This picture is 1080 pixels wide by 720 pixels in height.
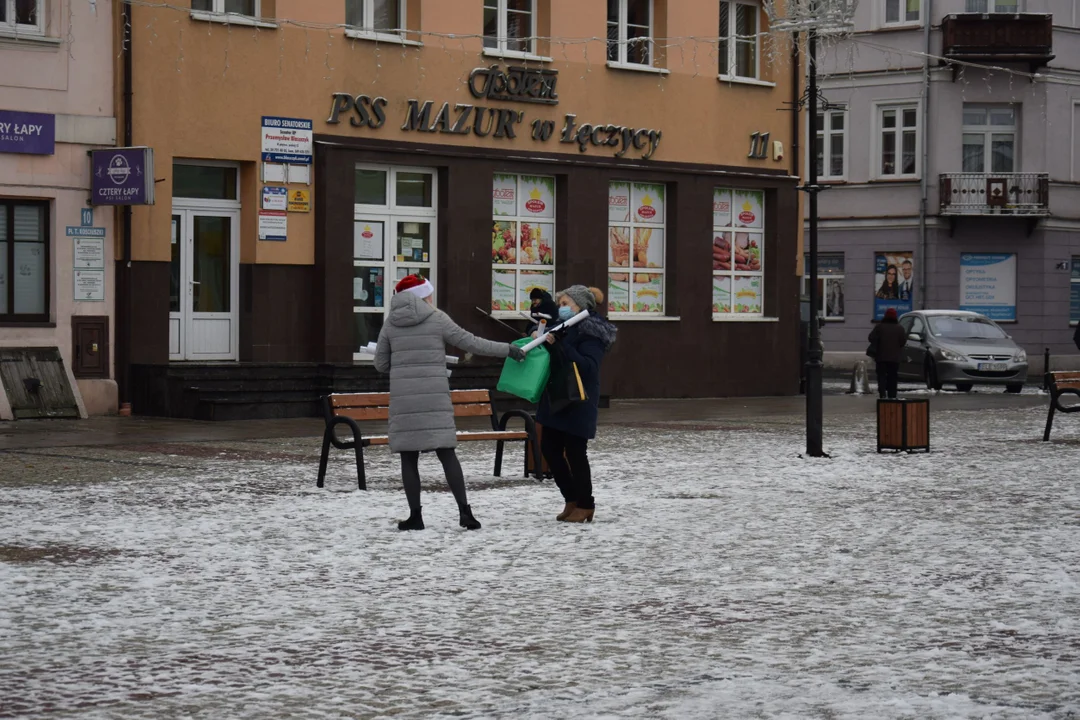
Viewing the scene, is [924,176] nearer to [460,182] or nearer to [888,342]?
[888,342]

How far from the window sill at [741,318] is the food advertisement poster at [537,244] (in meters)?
3.56

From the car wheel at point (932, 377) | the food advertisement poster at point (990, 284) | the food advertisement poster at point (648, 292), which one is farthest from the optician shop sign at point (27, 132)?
the food advertisement poster at point (990, 284)

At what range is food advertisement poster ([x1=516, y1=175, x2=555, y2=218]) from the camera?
29.4m

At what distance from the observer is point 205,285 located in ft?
85.3

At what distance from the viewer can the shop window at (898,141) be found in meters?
48.6

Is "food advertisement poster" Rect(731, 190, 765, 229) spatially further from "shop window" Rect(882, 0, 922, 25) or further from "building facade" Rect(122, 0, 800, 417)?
"shop window" Rect(882, 0, 922, 25)

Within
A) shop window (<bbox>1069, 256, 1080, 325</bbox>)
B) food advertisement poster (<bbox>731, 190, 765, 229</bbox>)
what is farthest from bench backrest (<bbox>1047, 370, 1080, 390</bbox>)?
shop window (<bbox>1069, 256, 1080, 325</bbox>)

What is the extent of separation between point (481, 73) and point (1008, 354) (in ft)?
41.3

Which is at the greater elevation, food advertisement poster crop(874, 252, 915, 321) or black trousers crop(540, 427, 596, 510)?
food advertisement poster crop(874, 252, 915, 321)

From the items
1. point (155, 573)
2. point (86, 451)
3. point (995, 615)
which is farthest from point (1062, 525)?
point (86, 451)

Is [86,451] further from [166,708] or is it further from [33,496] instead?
[166,708]

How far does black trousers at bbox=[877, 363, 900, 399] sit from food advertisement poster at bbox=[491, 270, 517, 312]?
6.28 metres

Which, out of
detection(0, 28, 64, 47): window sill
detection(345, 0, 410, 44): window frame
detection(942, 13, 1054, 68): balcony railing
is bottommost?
detection(0, 28, 64, 47): window sill

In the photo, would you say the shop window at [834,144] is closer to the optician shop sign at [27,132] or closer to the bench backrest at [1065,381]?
the bench backrest at [1065,381]
